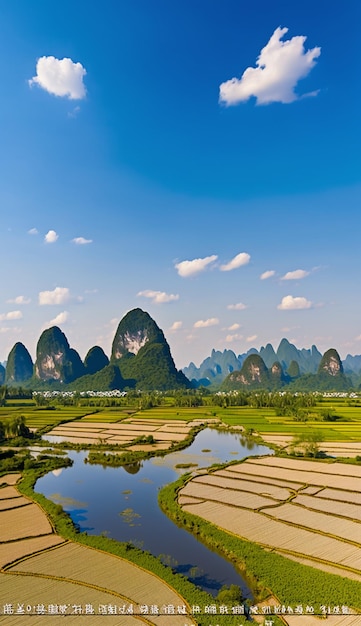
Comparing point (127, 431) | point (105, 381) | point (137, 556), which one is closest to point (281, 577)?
point (137, 556)

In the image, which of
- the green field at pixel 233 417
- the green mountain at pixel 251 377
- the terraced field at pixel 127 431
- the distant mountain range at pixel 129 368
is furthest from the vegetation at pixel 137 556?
the green mountain at pixel 251 377

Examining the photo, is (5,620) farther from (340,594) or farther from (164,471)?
(164,471)

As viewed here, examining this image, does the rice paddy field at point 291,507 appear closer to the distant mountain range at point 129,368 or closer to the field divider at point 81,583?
the field divider at point 81,583

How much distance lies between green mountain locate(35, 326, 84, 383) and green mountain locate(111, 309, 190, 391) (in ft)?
51.9

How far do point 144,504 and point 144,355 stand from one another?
118402 mm

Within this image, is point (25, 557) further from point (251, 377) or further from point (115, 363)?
point (251, 377)

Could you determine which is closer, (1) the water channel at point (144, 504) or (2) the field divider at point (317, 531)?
(1) the water channel at point (144, 504)

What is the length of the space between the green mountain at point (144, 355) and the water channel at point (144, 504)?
92.0 m

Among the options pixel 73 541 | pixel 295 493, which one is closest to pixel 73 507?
pixel 73 541

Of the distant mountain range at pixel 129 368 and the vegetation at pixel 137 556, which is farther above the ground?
the distant mountain range at pixel 129 368

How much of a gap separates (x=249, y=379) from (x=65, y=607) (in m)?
157

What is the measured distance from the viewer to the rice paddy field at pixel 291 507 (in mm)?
18969

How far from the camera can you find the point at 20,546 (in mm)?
19859

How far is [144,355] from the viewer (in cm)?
14488
